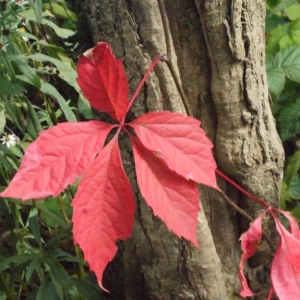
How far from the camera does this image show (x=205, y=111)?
735 millimetres

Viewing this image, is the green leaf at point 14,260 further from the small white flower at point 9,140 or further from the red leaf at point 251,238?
the red leaf at point 251,238

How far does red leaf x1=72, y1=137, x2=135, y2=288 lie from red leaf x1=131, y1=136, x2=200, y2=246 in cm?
3

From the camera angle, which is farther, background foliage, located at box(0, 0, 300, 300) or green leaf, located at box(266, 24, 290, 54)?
green leaf, located at box(266, 24, 290, 54)

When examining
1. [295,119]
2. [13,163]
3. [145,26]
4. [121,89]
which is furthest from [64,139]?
[295,119]

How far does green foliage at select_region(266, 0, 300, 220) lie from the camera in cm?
119

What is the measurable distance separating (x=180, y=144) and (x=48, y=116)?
0.67 m

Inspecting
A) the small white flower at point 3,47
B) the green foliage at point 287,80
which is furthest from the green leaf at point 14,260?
the green foliage at point 287,80

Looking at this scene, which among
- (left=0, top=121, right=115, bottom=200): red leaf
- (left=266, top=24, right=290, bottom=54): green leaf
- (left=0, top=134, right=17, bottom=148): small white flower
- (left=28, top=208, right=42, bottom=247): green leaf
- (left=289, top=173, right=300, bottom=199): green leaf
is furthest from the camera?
(left=266, top=24, right=290, bottom=54): green leaf

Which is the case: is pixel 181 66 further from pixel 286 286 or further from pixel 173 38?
pixel 286 286

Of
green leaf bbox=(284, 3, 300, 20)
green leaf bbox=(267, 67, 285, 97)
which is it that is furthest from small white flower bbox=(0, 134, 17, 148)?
green leaf bbox=(284, 3, 300, 20)

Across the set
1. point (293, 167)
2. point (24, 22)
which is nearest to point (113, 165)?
point (24, 22)

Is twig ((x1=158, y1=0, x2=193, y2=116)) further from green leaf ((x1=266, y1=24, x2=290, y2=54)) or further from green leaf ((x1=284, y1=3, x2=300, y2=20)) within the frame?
green leaf ((x1=284, y1=3, x2=300, y2=20))

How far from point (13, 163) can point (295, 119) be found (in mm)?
762

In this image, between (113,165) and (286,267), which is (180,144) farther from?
(286,267)
